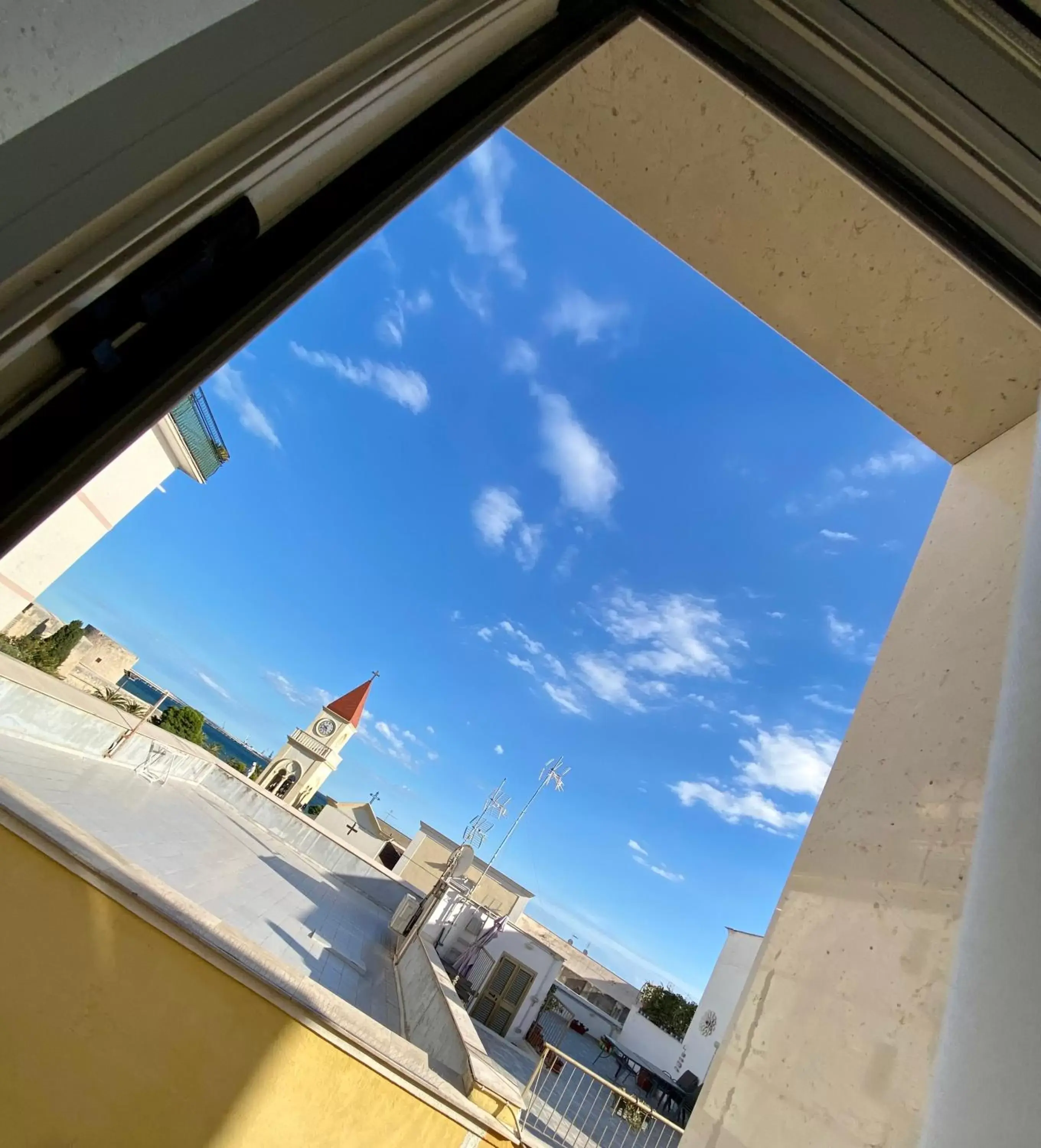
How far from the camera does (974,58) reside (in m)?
0.66

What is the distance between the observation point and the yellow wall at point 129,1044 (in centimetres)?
255

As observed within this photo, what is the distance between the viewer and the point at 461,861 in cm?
1228

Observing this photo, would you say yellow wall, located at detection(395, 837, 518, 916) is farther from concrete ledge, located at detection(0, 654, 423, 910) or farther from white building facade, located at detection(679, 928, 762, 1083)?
white building facade, located at detection(679, 928, 762, 1083)

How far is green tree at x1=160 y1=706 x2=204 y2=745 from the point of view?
71.8 ft

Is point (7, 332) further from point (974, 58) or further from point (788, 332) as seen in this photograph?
point (788, 332)

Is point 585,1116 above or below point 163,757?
above

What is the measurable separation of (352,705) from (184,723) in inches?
287

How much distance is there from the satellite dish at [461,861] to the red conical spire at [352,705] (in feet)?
48.8

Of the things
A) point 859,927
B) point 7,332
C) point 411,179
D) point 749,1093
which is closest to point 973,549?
point 859,927

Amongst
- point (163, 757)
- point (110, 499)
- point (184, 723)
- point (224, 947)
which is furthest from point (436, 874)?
point (224, 947)

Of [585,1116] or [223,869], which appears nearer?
[585,1116]

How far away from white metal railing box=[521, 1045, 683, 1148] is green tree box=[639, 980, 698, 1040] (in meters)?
11.0

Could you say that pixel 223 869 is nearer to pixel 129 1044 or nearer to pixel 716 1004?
pixel 129 1044

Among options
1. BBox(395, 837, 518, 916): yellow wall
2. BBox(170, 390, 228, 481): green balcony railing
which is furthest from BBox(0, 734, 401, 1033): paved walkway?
BBox(395, 837, 518, 916): yellow wall
